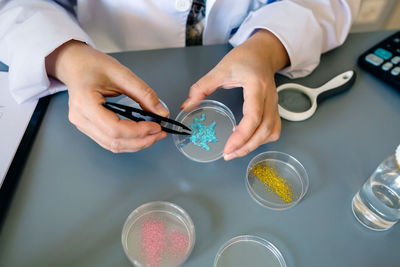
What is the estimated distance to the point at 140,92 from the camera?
2.13 ft

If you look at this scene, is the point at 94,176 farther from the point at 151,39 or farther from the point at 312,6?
the point at 312,6

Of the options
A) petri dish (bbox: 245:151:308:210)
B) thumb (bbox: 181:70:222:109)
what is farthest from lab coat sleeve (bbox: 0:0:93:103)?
petri dish (bbox: 245:151:308:210)

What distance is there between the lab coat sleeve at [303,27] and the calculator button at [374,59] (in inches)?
3.8

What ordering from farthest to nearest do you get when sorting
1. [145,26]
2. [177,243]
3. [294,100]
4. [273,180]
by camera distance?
[145,26] → [294,100] → [273,180] → [177,243]

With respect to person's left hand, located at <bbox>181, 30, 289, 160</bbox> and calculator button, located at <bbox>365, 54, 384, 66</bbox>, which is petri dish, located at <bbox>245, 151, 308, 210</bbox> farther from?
calculator button, located at <bbox>365, 54, 384, 66</bbox>

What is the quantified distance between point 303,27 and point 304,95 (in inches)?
8.0

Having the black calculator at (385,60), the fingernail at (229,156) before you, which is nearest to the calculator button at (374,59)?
the black calculator at (385,60)

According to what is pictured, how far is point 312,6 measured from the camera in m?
0.89

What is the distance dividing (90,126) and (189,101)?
24cm

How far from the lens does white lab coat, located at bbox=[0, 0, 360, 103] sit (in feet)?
2.37

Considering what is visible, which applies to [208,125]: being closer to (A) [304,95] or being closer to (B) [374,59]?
(A) [304,95]

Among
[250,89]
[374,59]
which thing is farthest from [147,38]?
[374,59]

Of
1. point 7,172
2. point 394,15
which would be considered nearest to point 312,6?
point 7,172

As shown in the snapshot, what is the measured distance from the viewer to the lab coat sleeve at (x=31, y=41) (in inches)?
27.9
